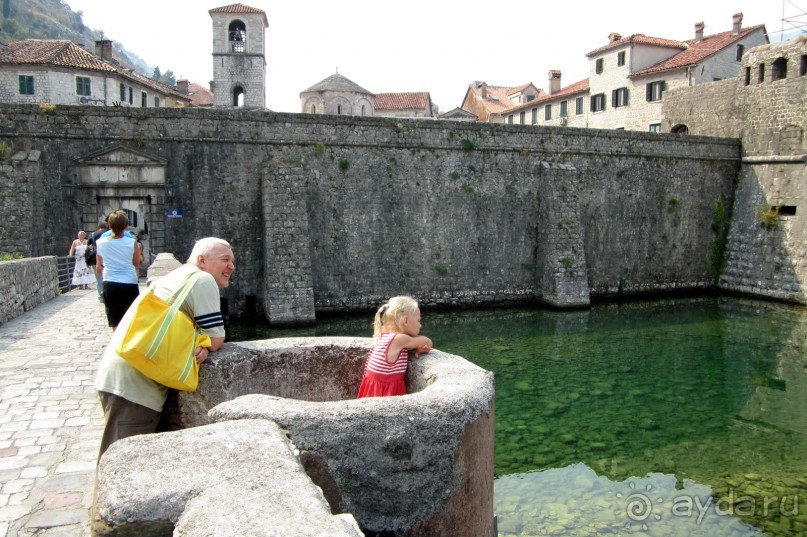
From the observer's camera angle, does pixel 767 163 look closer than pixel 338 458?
No

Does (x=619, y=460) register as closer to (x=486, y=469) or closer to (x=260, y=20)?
(x=486, y=469)

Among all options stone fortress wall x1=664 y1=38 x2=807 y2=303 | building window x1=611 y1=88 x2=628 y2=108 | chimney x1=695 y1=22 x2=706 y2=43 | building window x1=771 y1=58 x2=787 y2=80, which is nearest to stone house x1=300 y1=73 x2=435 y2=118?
building window x1=611 y1=88 x2=628 y2=108

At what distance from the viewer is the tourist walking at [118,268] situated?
7.77m

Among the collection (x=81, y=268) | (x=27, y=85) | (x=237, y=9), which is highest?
(x=237, y=9)

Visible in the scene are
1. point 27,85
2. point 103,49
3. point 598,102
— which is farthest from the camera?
point 103,49

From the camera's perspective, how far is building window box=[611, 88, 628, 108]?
34.2 m

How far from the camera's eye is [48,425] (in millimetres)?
5590

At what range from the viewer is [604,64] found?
35.6 meters

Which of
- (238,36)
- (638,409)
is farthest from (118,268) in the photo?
(238,36)

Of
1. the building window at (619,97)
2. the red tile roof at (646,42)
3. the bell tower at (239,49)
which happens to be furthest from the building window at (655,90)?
the bell tower at (239,49)

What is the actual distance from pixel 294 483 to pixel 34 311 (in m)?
10.8

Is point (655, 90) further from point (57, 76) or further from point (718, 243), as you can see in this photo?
point (57, 76)

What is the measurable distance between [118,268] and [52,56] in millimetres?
31740

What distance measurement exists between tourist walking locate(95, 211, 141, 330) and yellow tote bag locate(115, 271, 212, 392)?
14.4 feet
